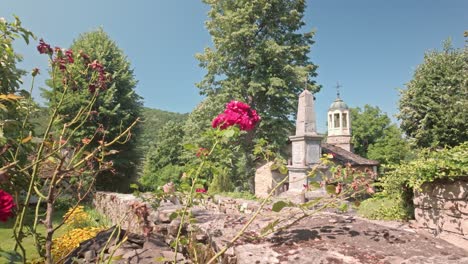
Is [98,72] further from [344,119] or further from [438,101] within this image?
[344,119]

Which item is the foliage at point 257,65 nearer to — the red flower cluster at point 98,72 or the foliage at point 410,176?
the foliage at point 410,176

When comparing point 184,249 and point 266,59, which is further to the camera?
point 266,59

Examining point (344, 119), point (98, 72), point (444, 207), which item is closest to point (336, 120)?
point (344, 119)

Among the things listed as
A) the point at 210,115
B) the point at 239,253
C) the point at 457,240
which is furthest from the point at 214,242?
the point at 210,115

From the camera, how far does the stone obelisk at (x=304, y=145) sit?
34.5 ft

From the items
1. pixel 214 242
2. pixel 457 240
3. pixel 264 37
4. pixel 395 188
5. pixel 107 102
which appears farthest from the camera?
pixel 264 37

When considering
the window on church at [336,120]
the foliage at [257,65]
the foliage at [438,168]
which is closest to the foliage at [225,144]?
the foliage at [257,65]

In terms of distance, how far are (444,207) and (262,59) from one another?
13063mm

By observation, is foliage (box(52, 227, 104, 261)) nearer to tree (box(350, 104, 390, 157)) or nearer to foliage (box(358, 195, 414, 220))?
foliage (box(358, 195, 414, 220))

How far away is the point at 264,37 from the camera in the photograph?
664 inches

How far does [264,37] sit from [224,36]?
229 centimetres

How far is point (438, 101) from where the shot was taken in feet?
48.1

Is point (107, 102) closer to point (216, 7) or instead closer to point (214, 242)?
point (216, 7)

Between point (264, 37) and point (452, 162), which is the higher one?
point (264, 37)
